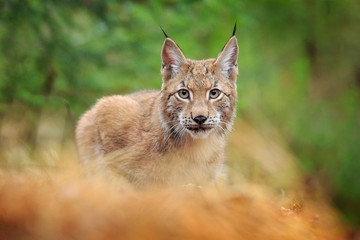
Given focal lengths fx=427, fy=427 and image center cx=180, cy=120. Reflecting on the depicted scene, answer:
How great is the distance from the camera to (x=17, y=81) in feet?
19.6

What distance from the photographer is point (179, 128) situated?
3.69m

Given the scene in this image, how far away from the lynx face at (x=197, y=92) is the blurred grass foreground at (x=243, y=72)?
45.8 inches

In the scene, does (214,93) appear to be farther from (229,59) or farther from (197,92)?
(229,59)

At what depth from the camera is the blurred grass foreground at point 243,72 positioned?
237 inches

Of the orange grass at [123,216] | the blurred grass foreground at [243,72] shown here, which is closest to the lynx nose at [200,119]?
the blurred grass foreground at [243,72]

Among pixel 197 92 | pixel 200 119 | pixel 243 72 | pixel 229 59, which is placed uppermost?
pixel 243 72

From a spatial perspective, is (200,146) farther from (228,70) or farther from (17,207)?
(17,207)

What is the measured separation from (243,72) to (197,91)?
4366mm

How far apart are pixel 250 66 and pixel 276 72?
0.63 meters

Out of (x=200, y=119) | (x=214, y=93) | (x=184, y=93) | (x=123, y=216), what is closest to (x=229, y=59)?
(x=214, y=93)

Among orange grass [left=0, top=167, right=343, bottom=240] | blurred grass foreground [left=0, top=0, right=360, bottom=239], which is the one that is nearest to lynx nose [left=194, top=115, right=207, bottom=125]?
blurred grass foreground [left=0, top=0, right=360, bottom=239]

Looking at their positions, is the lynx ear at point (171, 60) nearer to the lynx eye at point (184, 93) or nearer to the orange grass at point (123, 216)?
the lynx eye at point (184, 93)

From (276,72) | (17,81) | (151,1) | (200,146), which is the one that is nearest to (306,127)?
(276,72)

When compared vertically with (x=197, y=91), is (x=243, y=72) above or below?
above
